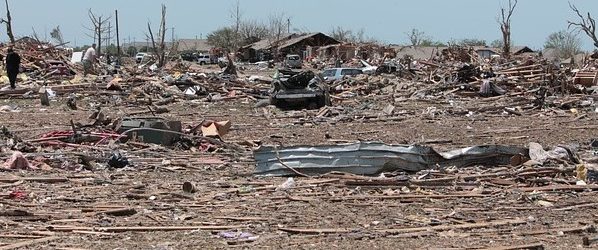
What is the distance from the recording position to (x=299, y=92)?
2245 cm

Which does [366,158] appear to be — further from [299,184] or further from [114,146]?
[114,146]

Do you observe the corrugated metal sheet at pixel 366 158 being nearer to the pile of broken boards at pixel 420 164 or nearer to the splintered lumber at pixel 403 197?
the pile of broken boards at pixel 420 164

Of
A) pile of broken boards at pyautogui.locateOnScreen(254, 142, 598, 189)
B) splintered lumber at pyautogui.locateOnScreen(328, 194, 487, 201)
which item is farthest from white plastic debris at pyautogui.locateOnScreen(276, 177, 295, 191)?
splintered lumber at pyautogui.locateOnScreen(328, 194, 487, 201)

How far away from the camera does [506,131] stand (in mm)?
16359

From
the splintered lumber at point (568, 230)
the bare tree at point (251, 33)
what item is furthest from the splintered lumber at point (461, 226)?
the bare tree at point (251, 33)

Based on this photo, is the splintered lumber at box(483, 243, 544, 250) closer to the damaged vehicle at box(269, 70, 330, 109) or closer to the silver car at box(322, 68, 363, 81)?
the damaged vehicle at box(269, 70, 330, 109)

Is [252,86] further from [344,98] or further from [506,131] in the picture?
[506,131]

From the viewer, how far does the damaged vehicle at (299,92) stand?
2238 cm

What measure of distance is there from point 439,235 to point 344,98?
63.6ft

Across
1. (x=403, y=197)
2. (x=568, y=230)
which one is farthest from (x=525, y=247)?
(x=403, y=197)

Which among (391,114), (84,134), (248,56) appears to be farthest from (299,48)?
(84,134)

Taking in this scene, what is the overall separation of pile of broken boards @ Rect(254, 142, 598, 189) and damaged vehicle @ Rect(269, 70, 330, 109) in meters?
11.5

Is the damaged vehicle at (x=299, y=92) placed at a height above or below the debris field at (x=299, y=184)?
above

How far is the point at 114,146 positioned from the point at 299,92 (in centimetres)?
1041
